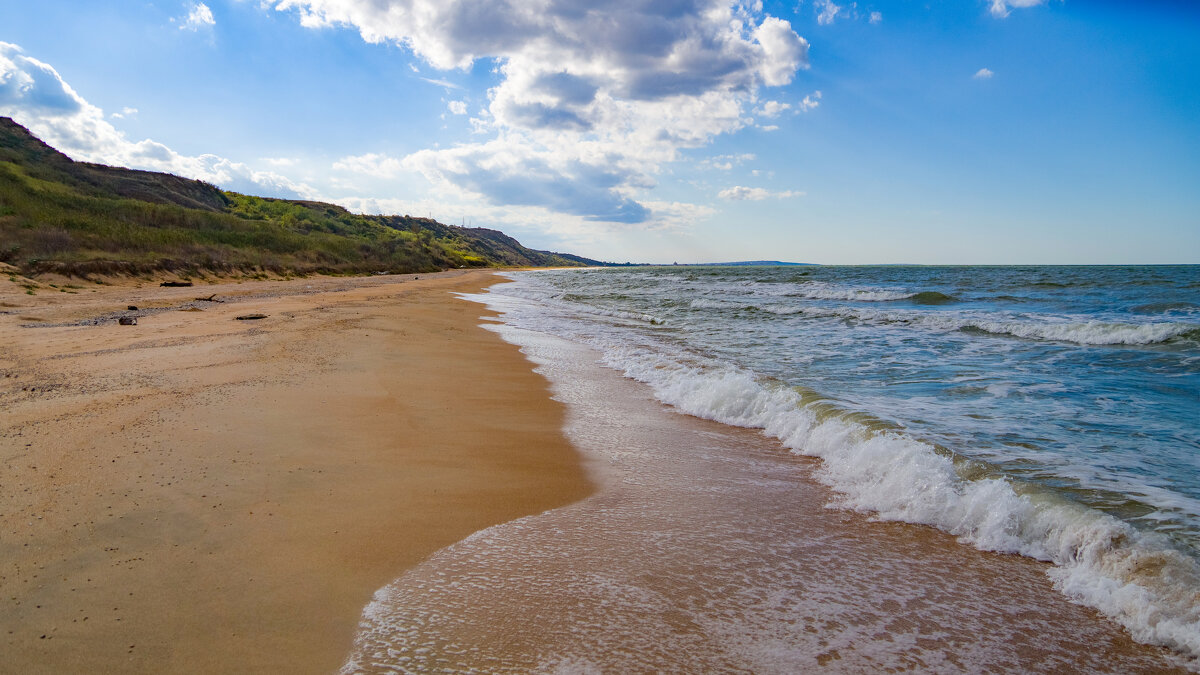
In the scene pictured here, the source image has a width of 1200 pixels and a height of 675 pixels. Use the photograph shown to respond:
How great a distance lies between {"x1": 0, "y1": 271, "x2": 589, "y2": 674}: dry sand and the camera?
7.21ft

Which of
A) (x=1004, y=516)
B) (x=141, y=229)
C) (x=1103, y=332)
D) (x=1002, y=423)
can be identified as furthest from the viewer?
(x=141, y=229)

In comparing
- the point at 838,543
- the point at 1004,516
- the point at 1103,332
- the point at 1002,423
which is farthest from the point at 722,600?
the point at 1103,332

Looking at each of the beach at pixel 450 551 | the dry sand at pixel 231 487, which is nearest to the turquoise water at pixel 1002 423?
the beach at pixel 450 551

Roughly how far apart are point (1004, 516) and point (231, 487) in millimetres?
4881

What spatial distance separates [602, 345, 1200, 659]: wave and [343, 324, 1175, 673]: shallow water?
14cm

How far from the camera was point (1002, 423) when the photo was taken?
5660mm

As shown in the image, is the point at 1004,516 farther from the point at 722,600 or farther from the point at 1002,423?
the point at 1002,423

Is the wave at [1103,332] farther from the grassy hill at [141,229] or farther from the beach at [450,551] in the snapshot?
the grassy hill at [141,229]

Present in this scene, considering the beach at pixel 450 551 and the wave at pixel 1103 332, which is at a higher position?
the wave at pixel 1103 332

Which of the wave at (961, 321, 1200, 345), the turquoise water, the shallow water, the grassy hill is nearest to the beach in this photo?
the shallow water

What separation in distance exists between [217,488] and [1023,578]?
15.6 feet

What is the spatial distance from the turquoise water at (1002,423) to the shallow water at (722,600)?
0.86 ft

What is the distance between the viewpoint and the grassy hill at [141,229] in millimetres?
18297

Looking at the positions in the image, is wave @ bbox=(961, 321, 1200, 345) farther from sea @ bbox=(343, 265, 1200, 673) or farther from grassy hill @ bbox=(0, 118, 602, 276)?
grassy hill @ bbox=(0, 118, 602, 276)
